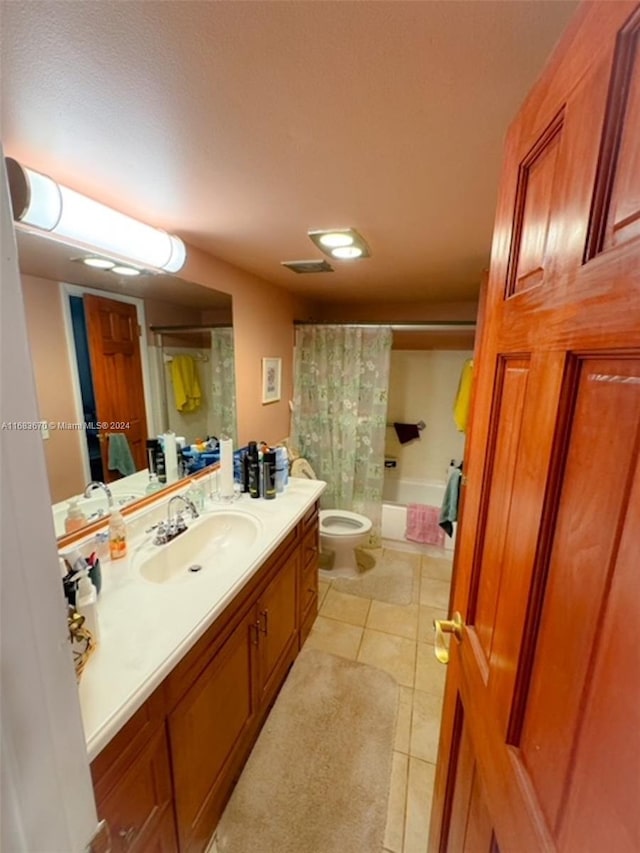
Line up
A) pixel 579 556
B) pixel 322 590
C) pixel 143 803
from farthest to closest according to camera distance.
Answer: pixel 322 590
pixel 143 803
pixel 579 556

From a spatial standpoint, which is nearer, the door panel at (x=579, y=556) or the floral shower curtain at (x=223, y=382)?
the door panel at (x=579, y=556)

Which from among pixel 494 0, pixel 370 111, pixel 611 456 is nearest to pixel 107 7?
pixel 370 111

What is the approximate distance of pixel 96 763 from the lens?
2.30ft

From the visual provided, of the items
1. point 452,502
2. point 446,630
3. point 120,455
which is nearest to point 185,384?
point 120,455

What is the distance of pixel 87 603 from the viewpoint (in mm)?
863

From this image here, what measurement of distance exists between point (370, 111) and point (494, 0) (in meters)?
0.29

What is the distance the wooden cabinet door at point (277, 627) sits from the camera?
4.71 feet

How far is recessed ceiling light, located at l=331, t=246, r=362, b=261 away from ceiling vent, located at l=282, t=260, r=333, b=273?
0.16m

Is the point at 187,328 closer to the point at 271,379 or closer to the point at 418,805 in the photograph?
the point at 271,379

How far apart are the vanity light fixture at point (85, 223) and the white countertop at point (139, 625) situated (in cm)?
108

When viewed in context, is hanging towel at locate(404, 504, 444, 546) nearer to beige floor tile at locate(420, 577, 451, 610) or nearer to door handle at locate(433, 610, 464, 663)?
beige floor tile at locate(420, 577, 451, 610)

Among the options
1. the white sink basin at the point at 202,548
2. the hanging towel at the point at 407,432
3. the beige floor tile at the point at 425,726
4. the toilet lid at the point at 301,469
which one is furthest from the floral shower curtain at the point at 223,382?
the hanging towel at the point at 407,432

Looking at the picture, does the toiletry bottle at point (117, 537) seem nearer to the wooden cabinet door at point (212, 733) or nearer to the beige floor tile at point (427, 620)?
the wooden cabinet door at point (212, 733)

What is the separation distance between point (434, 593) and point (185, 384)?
86.0 inches
